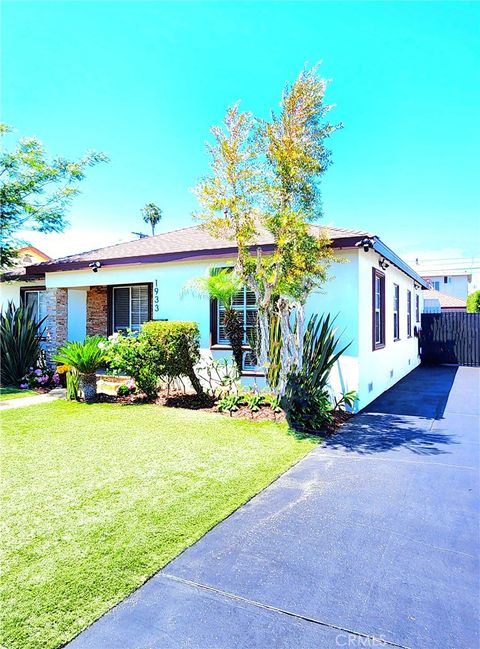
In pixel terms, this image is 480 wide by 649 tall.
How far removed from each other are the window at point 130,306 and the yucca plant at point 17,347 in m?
2.43

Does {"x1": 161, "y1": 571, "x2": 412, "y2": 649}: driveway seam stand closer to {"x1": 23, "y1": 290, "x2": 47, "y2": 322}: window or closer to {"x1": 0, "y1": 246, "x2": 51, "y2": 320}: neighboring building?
{"x1": 0, "y1": 246, "x2": 51, "y2": 320}: neighboring building

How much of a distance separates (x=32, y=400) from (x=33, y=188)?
7.52 meters

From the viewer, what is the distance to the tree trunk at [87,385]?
915 cm

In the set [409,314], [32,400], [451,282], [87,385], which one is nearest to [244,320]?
[87,385]

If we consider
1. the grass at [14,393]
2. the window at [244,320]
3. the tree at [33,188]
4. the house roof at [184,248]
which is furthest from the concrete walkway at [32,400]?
the tree at [33,188]

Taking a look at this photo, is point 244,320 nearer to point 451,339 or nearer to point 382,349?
point 382,349

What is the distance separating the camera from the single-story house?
8258 millimetres

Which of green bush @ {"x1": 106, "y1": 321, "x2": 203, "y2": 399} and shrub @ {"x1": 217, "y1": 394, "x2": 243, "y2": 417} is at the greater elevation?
green bush @ {"x1": 106, "y1": 321, "x2": 203, "y2": 399}

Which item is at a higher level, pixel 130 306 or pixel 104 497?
pixel 130 306

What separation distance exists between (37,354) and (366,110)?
11.4 metres

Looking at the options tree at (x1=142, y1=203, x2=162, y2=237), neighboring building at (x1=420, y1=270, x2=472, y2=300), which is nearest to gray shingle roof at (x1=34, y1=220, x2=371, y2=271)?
tree at (x1=142, y1=203, x2=162, y2=237)

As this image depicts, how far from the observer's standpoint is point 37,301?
14289mm

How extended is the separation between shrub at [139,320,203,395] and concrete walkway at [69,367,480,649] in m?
4.02

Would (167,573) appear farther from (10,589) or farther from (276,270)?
(276,270)
